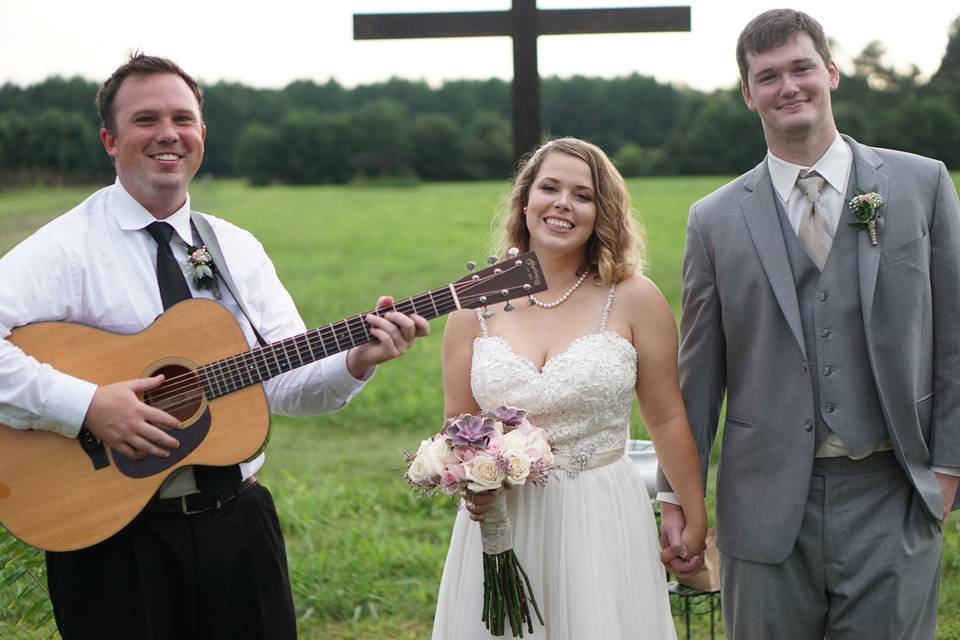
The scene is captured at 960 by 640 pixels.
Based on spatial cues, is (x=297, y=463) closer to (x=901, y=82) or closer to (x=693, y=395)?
(x=693, y=395)

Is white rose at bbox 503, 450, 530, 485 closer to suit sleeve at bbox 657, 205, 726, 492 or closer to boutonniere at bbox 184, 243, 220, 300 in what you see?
suit sleeve at bbox 657, 205, 726, 492

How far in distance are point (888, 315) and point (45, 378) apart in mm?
2668

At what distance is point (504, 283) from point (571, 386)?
1.42 feet

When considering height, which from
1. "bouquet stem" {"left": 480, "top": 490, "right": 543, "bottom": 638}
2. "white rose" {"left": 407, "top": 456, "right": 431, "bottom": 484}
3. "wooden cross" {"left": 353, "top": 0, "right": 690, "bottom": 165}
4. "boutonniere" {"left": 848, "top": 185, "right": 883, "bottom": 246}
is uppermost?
"wooden cross" {"left": 353, "top": 0, "right": 690, "bottom": 165}

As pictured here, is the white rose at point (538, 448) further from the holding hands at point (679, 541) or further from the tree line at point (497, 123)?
the tree line at point (497, 123)

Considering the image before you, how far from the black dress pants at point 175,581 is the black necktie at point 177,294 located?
0.09 m

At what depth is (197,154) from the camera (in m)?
3.68

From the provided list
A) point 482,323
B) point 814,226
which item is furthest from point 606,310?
point 814,226

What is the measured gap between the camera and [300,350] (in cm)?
352

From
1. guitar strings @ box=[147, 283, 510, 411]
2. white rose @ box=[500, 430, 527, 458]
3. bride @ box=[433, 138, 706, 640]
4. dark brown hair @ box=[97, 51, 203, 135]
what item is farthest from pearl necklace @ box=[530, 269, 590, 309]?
dark brown hair @ box=[97, 51, 203, 135]

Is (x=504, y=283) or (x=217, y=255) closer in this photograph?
(x=504, y=283)

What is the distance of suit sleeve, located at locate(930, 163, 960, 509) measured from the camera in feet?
10.7

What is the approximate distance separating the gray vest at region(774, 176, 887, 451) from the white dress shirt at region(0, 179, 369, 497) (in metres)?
1.55

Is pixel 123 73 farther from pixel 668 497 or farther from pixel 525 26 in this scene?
pixel 668 497
